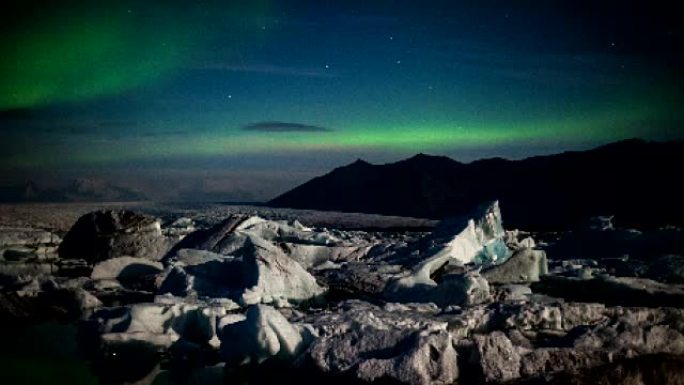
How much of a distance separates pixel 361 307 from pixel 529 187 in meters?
28.4

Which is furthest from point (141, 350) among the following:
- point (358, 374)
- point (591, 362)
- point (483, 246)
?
point (483, 246)

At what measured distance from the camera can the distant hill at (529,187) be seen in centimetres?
2755

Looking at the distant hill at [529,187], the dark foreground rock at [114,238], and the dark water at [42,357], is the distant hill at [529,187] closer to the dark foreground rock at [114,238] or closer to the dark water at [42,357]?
the dark foreground rock at [114,238]

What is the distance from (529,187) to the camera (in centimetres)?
3183

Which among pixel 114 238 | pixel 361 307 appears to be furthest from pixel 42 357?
pixel 114 238

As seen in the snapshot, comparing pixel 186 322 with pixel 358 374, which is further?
pixel 186 322

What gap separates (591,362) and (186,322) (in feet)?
10.3

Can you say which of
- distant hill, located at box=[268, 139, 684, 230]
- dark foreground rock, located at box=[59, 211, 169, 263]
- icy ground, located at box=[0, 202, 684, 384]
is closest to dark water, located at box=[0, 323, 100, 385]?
icy ground, located at box=[0, 202, 684, 384]

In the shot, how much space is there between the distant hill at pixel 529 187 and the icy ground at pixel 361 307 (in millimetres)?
17936

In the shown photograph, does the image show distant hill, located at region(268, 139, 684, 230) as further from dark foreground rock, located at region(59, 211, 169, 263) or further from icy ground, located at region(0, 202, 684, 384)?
dark foreground rock, located at region(59, 211, 169, 263)

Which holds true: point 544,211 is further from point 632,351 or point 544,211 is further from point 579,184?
point 632,351

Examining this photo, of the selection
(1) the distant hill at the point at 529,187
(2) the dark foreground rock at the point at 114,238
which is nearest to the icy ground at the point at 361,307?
(2) the dark foreground rock at the point at 114,238

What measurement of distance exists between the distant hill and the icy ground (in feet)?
58.8

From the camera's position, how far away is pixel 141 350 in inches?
182
